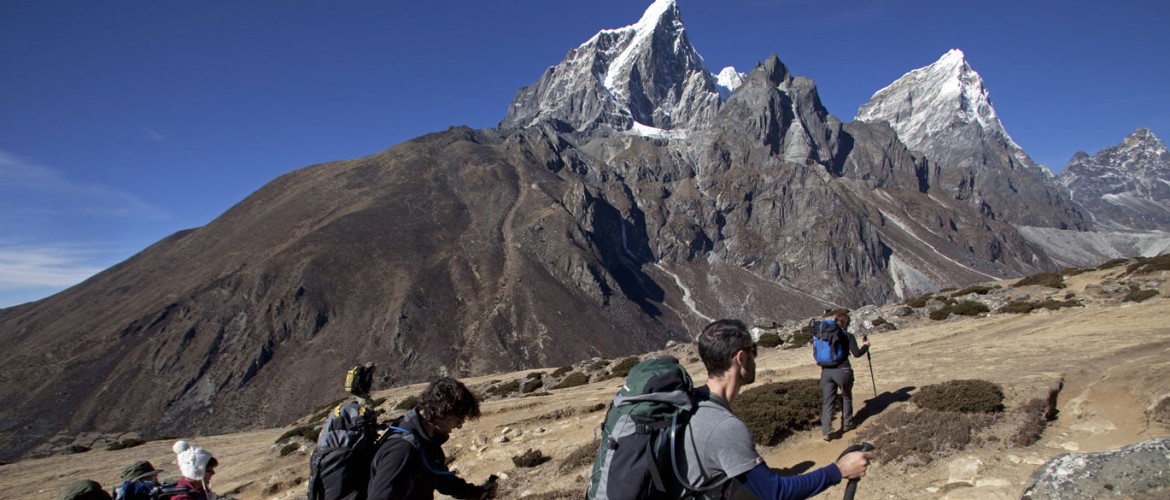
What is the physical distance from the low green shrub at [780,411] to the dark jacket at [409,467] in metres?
8.03

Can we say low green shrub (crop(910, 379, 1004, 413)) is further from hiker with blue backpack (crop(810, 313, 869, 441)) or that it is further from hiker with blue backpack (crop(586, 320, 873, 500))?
hiker with blue backpack (crop(586, 320, 873, 500))

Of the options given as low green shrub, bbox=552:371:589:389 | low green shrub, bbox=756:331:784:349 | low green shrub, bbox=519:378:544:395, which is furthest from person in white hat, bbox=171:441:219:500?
low green shrub, bbox=756:331:784:349

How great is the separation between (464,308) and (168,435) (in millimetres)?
70875

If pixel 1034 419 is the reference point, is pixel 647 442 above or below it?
above

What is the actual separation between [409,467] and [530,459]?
32.0 ft

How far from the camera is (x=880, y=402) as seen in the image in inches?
551

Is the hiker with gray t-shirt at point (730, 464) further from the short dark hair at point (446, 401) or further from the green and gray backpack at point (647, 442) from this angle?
the short dark hair at point (446, 401)

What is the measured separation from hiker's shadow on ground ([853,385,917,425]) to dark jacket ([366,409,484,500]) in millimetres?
10757

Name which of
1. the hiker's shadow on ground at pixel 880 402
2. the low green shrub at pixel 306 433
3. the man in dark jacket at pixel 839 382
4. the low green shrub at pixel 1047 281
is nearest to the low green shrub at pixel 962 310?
the low green shrub at pixel 1047 281

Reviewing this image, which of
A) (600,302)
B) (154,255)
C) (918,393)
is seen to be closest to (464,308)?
(600,302)

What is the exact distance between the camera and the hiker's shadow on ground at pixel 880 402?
13148 millimetres

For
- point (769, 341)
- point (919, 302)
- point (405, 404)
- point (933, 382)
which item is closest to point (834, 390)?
point (933, 382)

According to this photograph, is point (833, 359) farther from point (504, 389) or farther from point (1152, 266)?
point (1152, 266)

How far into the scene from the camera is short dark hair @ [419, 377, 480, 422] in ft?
18.0
